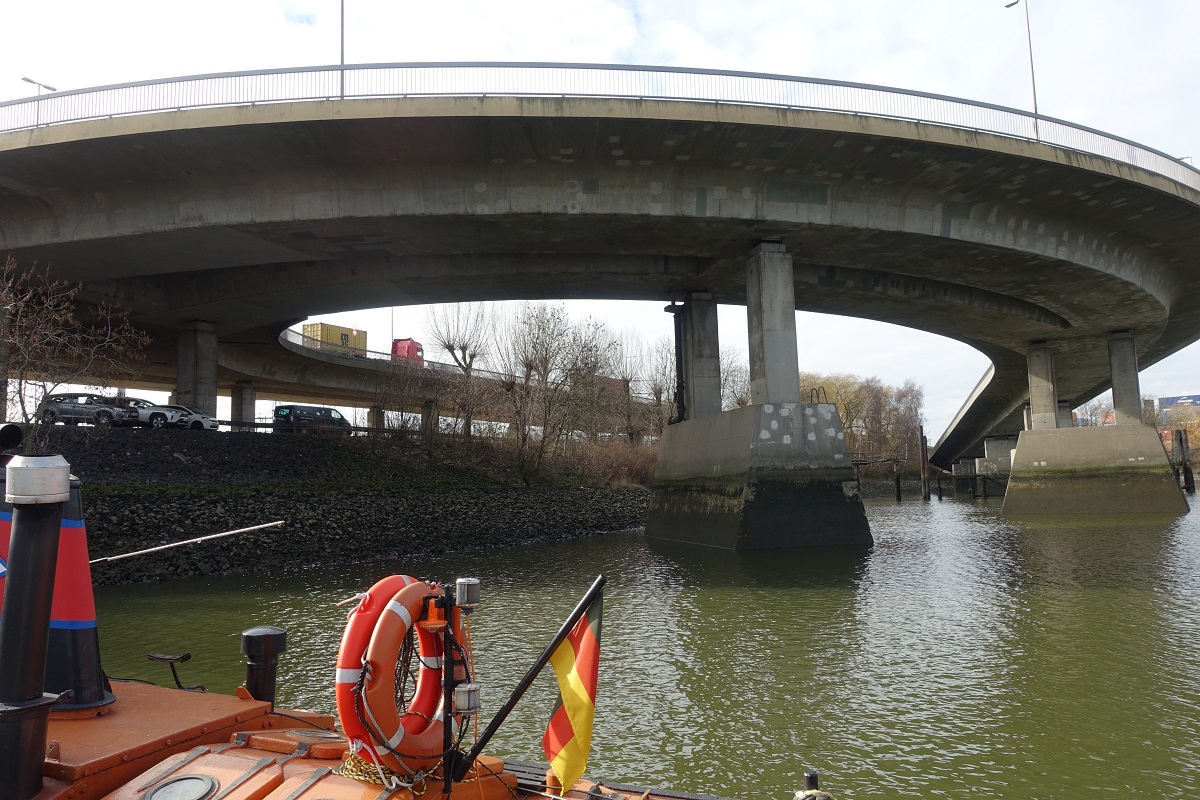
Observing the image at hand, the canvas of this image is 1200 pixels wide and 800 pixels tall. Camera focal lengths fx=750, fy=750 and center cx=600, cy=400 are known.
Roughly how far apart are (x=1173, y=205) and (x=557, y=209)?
18045mm

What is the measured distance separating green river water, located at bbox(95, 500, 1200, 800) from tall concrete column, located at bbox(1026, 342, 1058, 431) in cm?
1853

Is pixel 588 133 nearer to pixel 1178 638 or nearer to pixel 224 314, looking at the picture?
pixel 1178 638

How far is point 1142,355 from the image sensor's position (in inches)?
1689

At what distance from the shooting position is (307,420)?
115ft

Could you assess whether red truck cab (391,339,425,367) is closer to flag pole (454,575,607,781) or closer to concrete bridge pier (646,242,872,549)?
concrete bridge pier (646,242,872,549)

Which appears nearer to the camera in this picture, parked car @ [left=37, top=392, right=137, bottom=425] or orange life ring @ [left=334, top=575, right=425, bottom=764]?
orange life ring @ [left=334, top=575, right=425, bottom=764]

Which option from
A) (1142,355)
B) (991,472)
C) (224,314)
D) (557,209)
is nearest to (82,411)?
(224,314)

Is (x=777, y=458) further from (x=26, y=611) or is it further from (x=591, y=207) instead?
(x=26, y=611)

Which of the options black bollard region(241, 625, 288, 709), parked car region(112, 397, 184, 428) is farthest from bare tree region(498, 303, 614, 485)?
black bollard region(241, 625, 288, 709)

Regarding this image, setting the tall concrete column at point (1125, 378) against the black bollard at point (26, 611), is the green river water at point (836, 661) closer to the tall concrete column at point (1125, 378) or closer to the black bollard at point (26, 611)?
the black bollard at point (26, 611)

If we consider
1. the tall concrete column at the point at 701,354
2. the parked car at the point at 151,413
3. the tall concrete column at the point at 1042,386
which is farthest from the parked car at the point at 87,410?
the tall concrete column at the point at 1042,386

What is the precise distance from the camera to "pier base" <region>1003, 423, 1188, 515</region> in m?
30.9

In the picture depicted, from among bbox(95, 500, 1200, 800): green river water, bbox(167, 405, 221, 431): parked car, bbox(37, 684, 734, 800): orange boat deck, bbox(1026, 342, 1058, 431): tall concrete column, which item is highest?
bbox(1026, 342, 1058, 431): tall concrete column

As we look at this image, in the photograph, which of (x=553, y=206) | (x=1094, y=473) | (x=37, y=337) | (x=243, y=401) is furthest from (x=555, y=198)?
(x=243, y=401)
